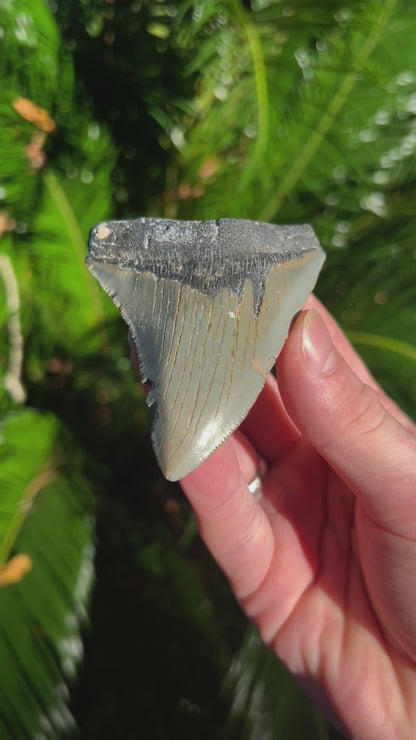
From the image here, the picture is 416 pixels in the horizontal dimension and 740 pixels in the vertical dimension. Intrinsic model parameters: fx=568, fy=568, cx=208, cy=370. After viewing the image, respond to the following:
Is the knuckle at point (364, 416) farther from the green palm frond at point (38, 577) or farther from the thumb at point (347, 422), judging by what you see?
the green palm frond at point (38, 577)

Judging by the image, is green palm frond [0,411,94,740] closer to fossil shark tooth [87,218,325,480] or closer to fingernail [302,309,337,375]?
fossil shark tooth [87,218,325,480]

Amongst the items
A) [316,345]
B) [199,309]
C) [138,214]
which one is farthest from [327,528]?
[138,214]

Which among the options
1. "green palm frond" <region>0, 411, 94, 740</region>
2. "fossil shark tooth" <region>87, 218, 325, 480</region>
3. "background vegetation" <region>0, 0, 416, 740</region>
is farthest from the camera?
"background vegetation" <region>0, 0, 416, 740</region>

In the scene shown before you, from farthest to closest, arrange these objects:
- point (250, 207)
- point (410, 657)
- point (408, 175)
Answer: point (250, 207)
point (408, 175)
point (410, 657)

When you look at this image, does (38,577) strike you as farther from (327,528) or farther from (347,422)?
(347,422)

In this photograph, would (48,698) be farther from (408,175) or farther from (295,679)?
(408,175)

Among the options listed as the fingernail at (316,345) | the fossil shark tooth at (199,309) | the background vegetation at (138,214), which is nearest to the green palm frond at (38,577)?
the background vegetation at (138,214)

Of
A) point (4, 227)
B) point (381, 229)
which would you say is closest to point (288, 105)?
point (381, 229)

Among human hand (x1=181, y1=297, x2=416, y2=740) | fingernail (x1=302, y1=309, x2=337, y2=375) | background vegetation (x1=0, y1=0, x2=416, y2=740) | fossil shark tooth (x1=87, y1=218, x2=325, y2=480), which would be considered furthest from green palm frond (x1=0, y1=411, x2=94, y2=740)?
fingernail (x1=302, y1=309, x2=337, y2=375)
